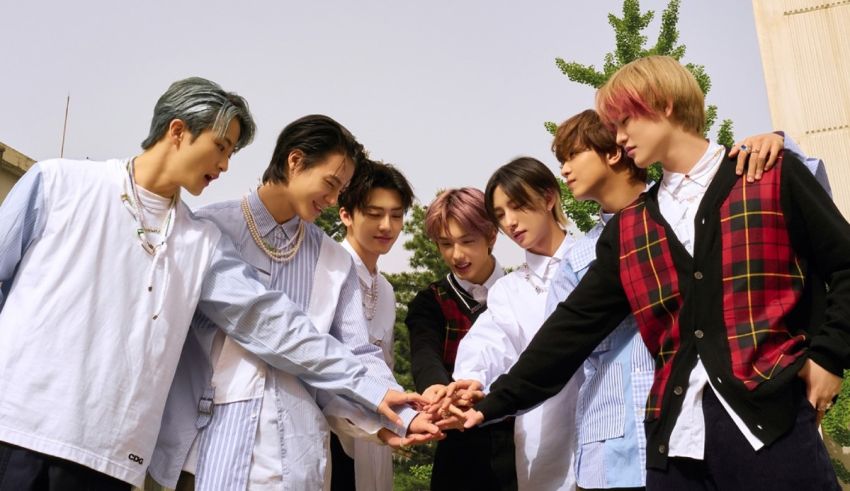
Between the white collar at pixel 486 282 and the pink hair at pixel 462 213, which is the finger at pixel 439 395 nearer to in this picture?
the white collar at pixel 486 282

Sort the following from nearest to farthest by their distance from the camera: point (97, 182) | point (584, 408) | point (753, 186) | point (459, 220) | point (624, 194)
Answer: point (753, 186)
point (97, 182)
point (584, 408)
point (624, 194)
point (459, 220)

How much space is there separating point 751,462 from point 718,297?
1.38ft

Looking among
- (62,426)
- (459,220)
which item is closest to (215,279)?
(62,426)

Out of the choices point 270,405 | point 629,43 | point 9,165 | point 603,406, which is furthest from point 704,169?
point 629,43

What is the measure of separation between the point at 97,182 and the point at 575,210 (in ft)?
35.6

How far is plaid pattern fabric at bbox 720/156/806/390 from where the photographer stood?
1949mm

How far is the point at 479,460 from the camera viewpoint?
309 centimetres

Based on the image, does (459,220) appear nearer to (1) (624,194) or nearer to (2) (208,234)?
(1) (624,194)

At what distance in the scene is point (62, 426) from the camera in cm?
212

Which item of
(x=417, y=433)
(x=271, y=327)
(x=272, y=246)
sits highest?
(x=272, y=246)

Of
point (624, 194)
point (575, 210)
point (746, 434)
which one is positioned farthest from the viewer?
point (575, 210)

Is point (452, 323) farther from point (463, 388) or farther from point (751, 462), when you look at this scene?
point (751, 462)

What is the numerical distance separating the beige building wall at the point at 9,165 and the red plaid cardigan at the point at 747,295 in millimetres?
6837

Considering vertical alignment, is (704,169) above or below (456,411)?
above
